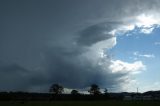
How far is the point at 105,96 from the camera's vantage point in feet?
Answer: 604
